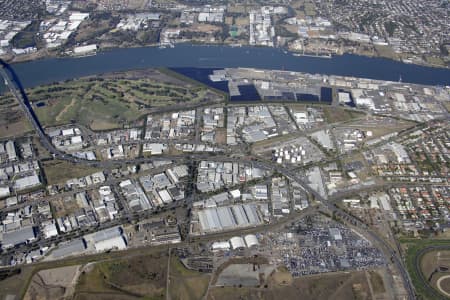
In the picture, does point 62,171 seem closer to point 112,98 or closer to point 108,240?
point 108,240

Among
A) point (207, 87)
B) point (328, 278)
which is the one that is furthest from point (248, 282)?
point (207, 87)

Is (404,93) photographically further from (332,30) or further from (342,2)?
(342,2)

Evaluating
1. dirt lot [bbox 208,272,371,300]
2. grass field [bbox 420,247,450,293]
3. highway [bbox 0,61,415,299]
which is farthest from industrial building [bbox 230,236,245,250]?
grass field [bbox 420,247,450,293]

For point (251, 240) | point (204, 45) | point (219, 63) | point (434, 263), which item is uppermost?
point (204, 45)

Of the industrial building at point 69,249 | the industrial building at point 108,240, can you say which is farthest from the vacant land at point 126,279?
the industrial building at point 69,249

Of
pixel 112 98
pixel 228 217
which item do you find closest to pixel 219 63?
pixel 112 98

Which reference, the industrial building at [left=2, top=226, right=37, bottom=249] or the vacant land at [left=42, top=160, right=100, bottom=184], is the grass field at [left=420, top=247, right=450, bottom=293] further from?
the industrial building at [left=2, top=226, right=37, bottom=249]

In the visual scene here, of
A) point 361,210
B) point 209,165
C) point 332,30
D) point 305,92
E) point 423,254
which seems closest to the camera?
point 423,254
